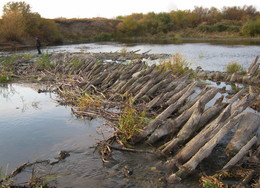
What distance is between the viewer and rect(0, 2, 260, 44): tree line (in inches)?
2003

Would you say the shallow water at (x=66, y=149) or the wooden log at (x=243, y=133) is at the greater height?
the wooden log at (x=243, y=133)

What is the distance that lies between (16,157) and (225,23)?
64039 mm

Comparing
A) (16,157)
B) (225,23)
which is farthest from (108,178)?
(225,23)

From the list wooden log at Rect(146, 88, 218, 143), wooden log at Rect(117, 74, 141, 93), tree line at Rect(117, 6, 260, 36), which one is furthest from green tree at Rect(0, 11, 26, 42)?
wooden log at Rect(146, 88, 218, 143)

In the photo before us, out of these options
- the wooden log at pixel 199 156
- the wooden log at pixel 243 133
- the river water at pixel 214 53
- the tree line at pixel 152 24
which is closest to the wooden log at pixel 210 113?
the wooden log at pixel 243 133

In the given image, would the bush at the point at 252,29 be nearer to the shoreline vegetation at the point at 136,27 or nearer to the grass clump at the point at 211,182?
the shoreline vegetation at the point at 136,27

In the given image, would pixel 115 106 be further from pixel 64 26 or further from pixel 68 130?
pixel 64 26

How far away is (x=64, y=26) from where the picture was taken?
7150cm

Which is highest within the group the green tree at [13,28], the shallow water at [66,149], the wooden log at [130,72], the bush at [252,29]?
the green tree at [13,28]

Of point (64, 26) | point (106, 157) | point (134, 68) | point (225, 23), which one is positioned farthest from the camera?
point (64, 26)

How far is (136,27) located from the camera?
72.6m

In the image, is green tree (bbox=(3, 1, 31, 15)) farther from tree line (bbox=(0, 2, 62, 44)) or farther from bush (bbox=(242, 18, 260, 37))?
bush (bbox=(242, 18, 260, 37))

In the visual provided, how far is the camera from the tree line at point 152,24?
2003 inches

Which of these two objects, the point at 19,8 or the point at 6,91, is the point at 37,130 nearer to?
the point at 6,91
